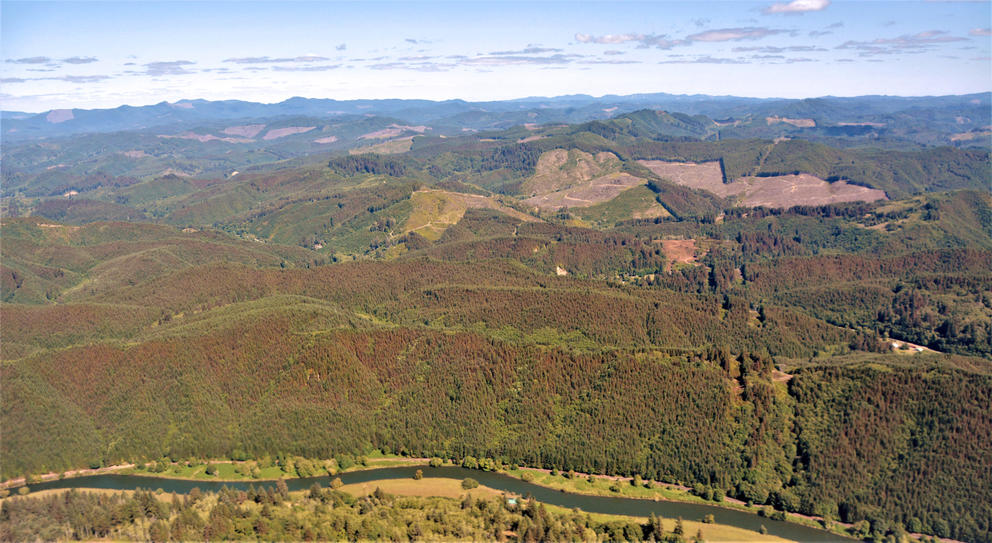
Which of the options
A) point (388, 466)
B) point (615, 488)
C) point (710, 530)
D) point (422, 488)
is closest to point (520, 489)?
point (615, 488)

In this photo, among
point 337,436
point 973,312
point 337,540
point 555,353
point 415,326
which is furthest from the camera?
point 973,312

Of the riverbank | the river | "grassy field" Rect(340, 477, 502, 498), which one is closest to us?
the river

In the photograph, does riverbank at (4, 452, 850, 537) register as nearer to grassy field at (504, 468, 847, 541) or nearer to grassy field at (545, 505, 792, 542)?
grassy field at (504, 468, 847, 541)

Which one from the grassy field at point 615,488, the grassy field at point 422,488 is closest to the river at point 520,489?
the grassy field at point 615,488

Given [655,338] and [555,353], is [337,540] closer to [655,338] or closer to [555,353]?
[555,353]

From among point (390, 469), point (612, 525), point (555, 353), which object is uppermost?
point (555, 353)

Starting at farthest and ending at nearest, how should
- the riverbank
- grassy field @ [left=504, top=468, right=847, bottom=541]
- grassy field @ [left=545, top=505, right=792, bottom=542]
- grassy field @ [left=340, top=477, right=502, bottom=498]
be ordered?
the riverbank < grassy field @ [left=340, top=477, right=502, bottom=498] < grassy field @ [left=504, top=468, right=847, bottom=541] < grassy field @ [left=545, top=505, right=792, bottom=542]

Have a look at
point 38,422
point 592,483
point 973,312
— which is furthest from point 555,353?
point 973,312

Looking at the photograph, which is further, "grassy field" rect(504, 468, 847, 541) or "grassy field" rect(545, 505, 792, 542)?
"grassy field" rect(504, 468, 847, 541)

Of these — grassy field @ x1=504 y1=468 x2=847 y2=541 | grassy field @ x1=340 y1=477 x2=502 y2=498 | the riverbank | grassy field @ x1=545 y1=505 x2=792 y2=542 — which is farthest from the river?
grassy field @ x1=340 y1=477 x2=502 y2=498
